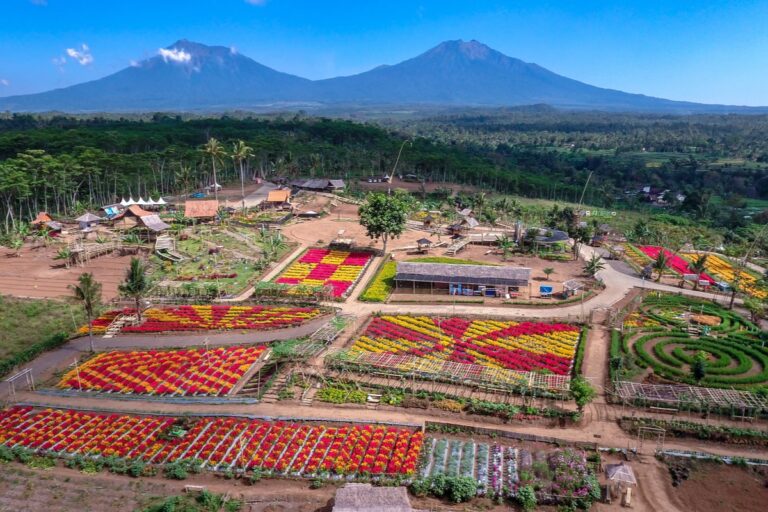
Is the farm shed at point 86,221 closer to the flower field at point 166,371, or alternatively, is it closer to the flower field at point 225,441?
the flower field at point 166,371

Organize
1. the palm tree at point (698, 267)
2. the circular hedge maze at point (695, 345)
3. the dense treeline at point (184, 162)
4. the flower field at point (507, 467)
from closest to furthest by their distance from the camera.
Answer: the flower field at point (507, 467)
the circular hedge maze at point (695, 345)
the palm tree at point (698, 267)
the dense treeline at point (184, 162)

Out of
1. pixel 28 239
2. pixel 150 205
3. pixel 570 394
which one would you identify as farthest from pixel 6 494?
pixel 150 205

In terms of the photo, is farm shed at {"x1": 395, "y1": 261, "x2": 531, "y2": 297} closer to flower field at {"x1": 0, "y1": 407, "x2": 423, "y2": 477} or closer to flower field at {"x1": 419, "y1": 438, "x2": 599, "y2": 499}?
flower field at {"x1": 0, "y1": 407, "x2": 423, "y2": 477}

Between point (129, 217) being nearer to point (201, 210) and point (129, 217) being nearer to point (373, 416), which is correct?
point (201, 210)

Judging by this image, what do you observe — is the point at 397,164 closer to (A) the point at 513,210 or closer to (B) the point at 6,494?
(A) the point at 513,210

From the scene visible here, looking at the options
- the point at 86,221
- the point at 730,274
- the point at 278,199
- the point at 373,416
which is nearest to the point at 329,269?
the point at 373,416

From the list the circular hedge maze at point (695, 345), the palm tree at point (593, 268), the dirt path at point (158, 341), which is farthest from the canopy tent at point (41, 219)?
the circular hedge maze at point (695, 345)
